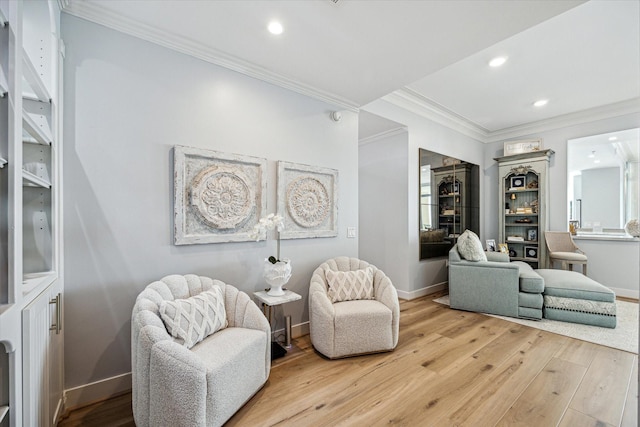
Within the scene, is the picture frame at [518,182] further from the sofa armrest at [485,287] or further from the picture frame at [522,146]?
the sofa armrest at [485,287]

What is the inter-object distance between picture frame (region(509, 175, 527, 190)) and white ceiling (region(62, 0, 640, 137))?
1.73 meters

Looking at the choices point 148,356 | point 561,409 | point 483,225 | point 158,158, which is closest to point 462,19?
point 158,158

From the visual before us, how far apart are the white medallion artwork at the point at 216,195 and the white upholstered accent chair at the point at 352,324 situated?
94cm

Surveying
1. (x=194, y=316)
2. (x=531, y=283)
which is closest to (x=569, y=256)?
(x=531, y=283)

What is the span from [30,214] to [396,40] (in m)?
2.74

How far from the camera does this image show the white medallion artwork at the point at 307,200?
2822mm

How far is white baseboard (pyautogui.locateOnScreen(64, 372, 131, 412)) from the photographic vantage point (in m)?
1.79

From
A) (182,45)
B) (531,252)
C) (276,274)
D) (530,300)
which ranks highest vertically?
(182,45)

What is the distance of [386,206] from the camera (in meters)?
4.48

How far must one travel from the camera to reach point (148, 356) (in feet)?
4.63

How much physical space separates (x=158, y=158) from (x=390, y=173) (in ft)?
10.9

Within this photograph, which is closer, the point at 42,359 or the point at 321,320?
the point at 42,359

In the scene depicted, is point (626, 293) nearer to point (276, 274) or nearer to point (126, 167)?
point (276, 274)

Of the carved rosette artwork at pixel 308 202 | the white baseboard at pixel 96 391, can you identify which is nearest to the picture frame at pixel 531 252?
the carved rosette artwork at pixel 308 202
